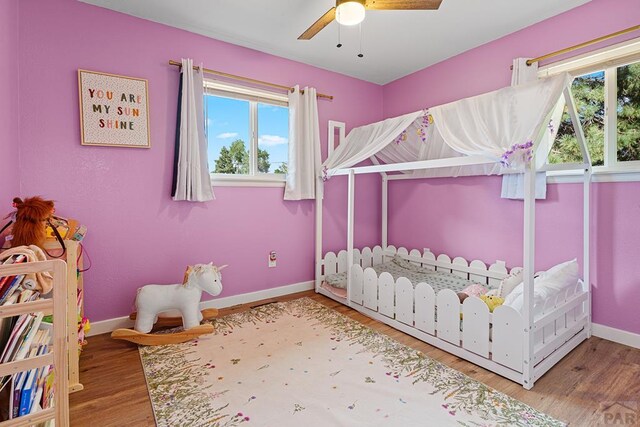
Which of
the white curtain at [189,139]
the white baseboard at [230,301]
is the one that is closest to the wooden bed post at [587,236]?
the white baseboard at [230,301]

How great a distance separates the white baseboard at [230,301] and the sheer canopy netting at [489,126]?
1554mm

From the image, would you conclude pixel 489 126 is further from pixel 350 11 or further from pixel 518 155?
pixel 350 11

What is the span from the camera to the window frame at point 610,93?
7.34 feet

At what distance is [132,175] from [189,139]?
1.82ft

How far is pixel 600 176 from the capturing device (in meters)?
2.38

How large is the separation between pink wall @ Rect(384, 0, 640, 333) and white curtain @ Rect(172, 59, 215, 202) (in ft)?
7.85

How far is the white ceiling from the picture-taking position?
8.04ft

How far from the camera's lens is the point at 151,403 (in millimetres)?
1671

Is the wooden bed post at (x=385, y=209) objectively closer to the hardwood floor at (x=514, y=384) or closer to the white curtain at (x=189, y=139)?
the hardwood floor at (x=514, y=384)

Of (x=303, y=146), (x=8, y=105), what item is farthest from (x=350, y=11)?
(x=8, y=105)

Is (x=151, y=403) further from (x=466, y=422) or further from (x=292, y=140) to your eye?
(x=292, y=140)

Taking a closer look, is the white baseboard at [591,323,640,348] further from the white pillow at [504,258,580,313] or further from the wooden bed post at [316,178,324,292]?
the wooden bed post at [316,178,324,292]

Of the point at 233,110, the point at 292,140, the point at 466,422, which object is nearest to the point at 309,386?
the point at 466,422

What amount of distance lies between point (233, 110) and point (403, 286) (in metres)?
2.36
